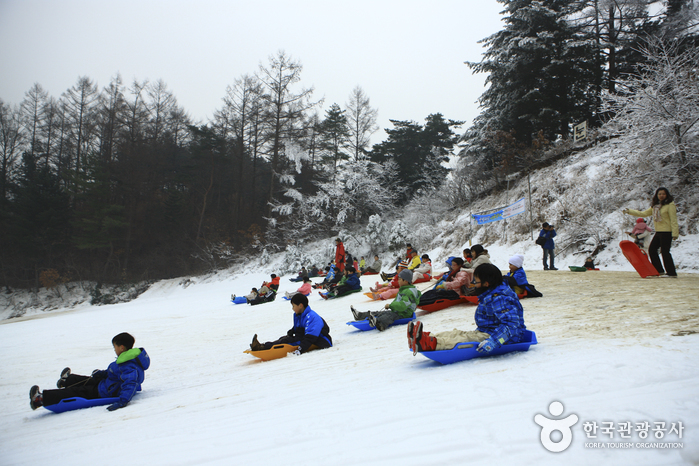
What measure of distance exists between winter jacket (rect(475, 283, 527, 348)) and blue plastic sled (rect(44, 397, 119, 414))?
4.08 meters

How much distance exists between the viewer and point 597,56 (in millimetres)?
21266

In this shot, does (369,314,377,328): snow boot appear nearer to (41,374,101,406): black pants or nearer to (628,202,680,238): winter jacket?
(41,374,101,406): black pants

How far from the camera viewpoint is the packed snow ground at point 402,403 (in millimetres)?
1933

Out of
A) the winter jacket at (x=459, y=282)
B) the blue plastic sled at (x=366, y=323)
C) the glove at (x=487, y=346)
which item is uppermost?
the winter jacket at (x=459, y=282)

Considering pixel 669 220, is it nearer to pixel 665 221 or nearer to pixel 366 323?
pixel 665 221

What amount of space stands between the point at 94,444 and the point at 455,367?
9.71ft

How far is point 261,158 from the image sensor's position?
109ft

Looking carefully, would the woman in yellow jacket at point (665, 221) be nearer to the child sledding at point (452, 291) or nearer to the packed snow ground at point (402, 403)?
the packed snow ground at point (402, 403)

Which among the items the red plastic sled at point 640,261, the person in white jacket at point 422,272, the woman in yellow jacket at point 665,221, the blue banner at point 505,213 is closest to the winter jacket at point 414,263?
the person in white jacket at point 422,272

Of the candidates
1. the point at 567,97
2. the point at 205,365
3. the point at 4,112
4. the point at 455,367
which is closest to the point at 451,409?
the point at 455,367

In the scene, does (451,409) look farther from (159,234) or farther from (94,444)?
(159,234)

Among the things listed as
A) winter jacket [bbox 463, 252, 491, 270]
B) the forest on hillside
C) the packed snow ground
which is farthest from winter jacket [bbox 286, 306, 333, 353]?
the forest on hillside

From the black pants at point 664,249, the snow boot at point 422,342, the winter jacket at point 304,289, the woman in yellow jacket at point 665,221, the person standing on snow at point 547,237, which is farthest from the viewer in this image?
the person standing on snow at point 547,237

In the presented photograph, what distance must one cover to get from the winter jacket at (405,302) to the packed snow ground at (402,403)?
494 millimetres
